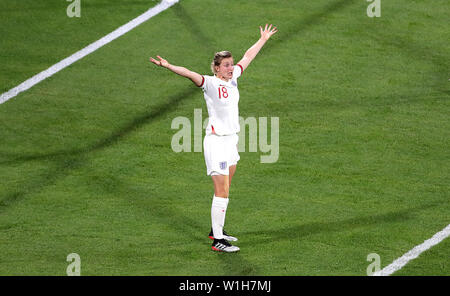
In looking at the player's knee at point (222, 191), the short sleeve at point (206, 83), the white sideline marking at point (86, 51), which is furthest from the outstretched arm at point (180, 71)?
the white sideline marking at point (86, 51)

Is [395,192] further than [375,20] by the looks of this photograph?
No

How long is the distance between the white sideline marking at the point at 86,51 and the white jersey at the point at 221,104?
5.12 meters

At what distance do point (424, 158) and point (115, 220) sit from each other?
166 inches

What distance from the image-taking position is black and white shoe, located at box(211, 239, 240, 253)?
9.77 m

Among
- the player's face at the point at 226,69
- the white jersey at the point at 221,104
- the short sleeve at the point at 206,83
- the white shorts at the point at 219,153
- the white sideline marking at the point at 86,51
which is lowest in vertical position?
the white shorts at the point at 219,153

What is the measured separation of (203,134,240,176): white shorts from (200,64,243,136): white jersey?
0.24 feet

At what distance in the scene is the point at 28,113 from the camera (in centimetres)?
1349

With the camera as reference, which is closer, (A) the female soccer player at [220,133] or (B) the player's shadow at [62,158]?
(A) the female soccer player at [220,133]

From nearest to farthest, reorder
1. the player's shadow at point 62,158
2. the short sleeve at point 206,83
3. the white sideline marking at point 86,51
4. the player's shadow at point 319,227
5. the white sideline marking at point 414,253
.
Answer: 1. the white sideline marking at point 414,253
2. the short sleeve at point 206,83
3. the player's shadow at point 319,227
4. the player's shadow at point 62,158
5. the white sideline marking at point 86,51

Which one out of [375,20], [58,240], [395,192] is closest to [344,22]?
[375,20]

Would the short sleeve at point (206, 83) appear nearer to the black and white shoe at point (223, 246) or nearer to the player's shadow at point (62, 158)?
the black and white shoe at point (223, 246)

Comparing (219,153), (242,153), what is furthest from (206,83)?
(242,153)

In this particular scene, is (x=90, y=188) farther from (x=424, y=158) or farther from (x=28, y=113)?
(x=424, y=158)

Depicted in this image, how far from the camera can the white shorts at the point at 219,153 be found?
9.70 meters
